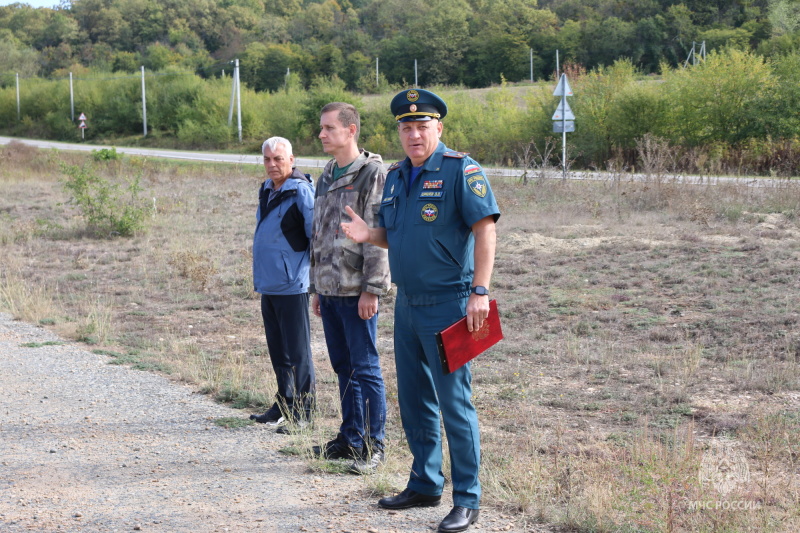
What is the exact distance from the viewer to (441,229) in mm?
3822

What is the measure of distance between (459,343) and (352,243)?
4.07 ft

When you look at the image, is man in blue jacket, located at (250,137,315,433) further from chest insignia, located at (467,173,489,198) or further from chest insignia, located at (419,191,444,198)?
chest insignia, located at (467,173,489,198)

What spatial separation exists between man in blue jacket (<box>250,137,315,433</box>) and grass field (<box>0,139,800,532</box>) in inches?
12.0

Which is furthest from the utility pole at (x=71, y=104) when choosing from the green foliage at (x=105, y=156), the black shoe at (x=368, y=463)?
the black shoe at (x=368, y=463)

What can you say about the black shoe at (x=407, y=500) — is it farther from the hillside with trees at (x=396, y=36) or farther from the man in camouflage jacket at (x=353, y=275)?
the hillside with trees at (x=396, y=36)

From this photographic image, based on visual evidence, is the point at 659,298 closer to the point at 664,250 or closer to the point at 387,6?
the point at 664,250

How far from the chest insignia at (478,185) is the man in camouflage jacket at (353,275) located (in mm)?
1003

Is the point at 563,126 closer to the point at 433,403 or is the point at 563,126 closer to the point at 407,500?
the point at 433,403

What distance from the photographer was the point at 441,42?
2950 inches

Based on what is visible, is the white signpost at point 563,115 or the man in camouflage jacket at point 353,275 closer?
the man in camouflage jacket at point 353,275

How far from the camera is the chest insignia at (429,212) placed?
150 inches

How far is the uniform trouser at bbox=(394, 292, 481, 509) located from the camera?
386cm

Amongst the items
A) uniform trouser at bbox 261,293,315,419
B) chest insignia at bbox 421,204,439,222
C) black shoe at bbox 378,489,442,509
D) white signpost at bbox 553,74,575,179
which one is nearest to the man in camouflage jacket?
black shoe at bbox 378,489,442,509

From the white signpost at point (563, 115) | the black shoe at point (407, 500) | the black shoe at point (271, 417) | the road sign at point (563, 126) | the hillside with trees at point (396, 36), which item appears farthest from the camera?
the hillside with trees at point (396, 36)
